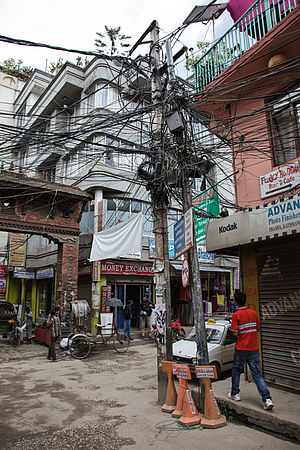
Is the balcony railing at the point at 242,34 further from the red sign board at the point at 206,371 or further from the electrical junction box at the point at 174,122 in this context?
the red sign board at the point at 206,371

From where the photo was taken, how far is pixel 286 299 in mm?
6508

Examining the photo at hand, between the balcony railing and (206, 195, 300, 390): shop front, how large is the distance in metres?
4.29

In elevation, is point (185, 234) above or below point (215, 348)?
above

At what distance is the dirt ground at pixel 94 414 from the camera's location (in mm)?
4570

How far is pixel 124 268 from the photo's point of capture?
17344 mm

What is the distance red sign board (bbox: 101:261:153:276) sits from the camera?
16703 mm

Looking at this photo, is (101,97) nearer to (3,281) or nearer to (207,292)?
(3,281)

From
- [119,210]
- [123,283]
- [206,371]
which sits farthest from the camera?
[119,210]

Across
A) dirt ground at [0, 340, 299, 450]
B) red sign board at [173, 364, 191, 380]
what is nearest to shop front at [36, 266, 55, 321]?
dirt ground at [0, 340, 299, 450]

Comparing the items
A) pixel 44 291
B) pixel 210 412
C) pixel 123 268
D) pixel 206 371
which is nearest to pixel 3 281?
pixel 44 291

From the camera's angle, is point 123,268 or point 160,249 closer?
point 160,249

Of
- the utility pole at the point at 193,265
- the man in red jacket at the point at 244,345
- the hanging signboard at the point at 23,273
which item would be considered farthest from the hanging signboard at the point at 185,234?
the hanging signboard at the point at 23,273

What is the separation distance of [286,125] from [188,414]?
6.55 metres

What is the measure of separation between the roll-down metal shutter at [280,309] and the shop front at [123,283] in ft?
32.3
